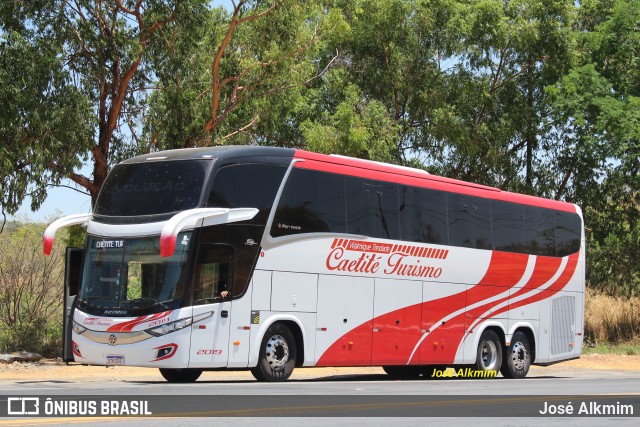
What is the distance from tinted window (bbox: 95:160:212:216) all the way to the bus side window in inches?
34.9

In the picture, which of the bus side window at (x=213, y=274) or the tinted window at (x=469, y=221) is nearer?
the bus side window at (x=213, y=274)

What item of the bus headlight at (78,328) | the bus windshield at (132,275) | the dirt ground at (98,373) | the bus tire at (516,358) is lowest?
the dirt ground at (98,373)

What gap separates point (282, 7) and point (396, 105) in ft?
36.9

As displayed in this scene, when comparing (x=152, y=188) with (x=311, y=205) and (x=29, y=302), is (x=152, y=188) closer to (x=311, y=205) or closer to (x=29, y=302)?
(x=311, y=205)

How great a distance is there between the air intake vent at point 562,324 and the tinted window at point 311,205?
317 inches

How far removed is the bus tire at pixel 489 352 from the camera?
952 inches

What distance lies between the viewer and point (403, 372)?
24609mm

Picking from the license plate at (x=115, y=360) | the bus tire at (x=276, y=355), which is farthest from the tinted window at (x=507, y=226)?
the license plate at (x=115, y=360)

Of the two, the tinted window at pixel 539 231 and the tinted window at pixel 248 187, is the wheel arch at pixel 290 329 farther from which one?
the tinted window at pixel 539 231

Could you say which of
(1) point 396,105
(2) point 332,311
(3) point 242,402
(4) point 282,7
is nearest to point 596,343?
(1) point 396,105

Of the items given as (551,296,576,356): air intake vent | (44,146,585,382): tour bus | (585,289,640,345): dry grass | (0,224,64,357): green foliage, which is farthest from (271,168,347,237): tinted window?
(585,289,640,345): dry grass

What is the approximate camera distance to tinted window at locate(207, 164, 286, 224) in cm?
1816

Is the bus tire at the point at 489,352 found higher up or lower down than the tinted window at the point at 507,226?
lower down

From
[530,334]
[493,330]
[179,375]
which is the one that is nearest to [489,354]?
[493,330]
